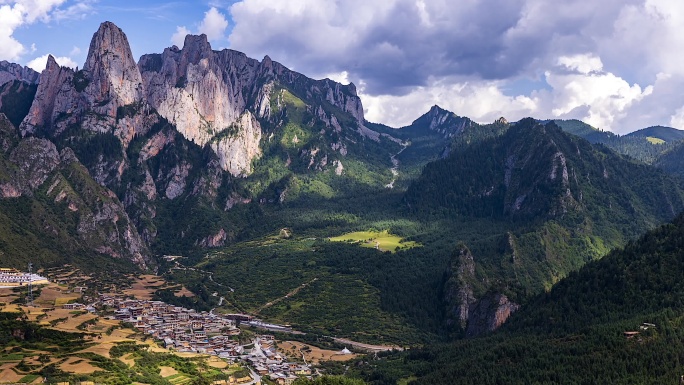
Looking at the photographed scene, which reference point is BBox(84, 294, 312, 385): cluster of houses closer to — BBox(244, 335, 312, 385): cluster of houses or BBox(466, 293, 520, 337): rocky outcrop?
BBox(244, 335, 312, 385): cluster of houses

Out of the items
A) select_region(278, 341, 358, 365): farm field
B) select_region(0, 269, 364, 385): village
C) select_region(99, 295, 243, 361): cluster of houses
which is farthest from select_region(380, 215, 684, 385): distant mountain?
select_region(99, 295, 243, 361): cluster of houses

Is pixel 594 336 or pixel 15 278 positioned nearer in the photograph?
pixel 594 336

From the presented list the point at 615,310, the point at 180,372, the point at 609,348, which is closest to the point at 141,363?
the point at 180,372

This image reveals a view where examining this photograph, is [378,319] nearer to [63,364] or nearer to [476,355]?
[476,355]

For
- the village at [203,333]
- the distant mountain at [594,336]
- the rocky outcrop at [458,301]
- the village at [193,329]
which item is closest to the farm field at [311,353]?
the village at [193,329]

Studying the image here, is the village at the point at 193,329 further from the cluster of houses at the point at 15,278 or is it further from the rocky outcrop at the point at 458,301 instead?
the rocky outcrop at the point at 458,301

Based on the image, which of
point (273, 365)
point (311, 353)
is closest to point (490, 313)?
point (311, 353)

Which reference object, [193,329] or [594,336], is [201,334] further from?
[594,336]

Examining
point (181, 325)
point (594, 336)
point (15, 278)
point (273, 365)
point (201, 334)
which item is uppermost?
point (15, 278)
